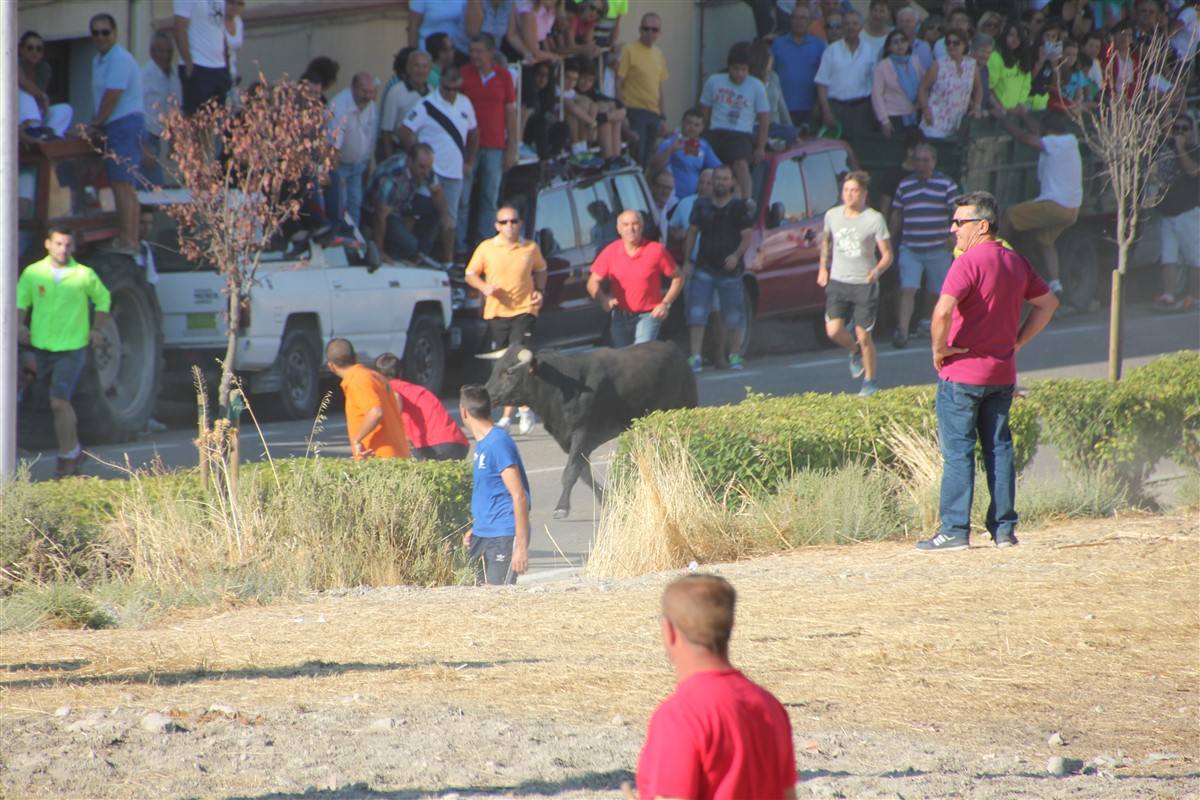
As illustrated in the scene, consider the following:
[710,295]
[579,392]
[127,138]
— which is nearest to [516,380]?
[579,392]

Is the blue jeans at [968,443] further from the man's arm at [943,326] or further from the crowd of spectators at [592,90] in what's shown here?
the crowd of spectators at [592,90]

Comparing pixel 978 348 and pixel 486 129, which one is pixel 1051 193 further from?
pixel 978 348

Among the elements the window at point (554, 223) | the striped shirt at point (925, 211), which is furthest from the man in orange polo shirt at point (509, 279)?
the striped shirt at point (925, 211)

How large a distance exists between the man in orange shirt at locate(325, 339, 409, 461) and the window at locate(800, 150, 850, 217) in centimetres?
1101

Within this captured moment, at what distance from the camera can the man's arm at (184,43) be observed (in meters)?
17.1

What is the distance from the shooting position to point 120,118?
1608 centimetres

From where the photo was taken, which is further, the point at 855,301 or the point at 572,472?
the point at 855,301

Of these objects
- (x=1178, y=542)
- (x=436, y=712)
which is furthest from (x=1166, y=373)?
(x=436, y=712)

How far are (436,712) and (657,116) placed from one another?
16.2 meters

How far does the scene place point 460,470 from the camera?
10625mm

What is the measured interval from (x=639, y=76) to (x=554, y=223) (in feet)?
11.7

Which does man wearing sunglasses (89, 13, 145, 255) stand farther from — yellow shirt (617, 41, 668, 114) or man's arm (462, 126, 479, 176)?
yellow shirt (617, 41, 668, 114)

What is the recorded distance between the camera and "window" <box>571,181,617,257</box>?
19.4 metres

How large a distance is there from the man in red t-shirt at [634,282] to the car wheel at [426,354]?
10.3 ft
